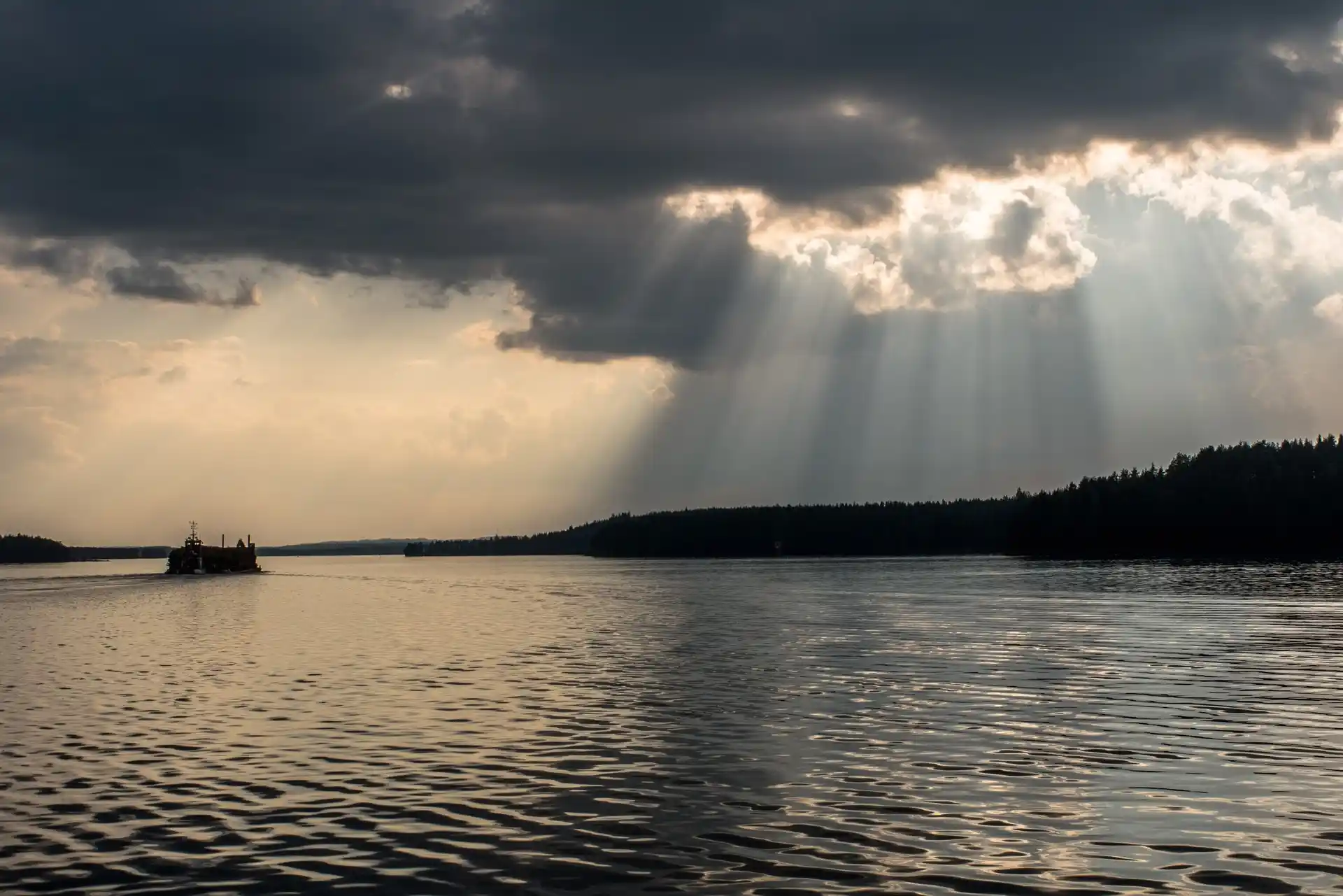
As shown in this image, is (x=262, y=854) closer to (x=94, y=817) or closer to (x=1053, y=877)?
(x=94, y=817)

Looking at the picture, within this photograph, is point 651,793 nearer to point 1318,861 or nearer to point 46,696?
point 1318,861

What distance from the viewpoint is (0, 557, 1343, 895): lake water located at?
65.9 feet

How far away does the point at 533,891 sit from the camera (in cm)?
1880

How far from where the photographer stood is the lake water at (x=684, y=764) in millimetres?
20094

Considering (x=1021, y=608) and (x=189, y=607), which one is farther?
(x=189, y=607)

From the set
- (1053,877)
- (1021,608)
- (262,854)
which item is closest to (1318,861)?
(1053,877)

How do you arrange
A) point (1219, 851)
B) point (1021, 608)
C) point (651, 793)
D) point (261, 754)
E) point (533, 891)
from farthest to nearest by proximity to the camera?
point (1021, 608), point (261, 754), point (651, 793), point (1219, 851), point (533, 891)

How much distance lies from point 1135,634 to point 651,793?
48.7 m

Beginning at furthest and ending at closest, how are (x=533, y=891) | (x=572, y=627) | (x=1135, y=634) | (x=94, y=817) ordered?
(x=572, y=627)
(x=1135, y=634)
(x=94, y=817)
(x=533, y=891)

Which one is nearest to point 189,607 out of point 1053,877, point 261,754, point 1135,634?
point 1135,634

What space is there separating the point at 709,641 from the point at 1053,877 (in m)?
50.9

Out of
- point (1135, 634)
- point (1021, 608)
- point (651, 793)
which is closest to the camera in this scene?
point (651, 793)

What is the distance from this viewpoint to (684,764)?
2997cm

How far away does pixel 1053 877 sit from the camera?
19016mm
